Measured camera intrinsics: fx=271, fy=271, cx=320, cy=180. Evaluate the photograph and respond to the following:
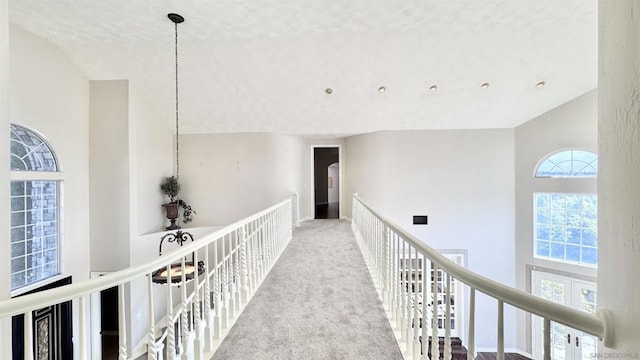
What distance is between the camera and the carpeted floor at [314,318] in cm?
208

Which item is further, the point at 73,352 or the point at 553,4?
the point at 73,352

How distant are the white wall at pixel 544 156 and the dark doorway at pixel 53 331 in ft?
30.3

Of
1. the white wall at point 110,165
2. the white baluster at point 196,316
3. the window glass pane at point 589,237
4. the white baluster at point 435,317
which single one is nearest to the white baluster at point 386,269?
the white baluster at point 435,317

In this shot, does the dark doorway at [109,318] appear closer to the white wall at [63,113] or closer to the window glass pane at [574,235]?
the white wall at [63,113]

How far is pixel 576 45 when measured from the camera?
177 inches

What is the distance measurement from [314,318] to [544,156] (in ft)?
22.8

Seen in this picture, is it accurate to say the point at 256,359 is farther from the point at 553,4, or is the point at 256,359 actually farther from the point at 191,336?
the point at 553,4

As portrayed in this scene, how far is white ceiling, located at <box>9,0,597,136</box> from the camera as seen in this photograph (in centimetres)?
337

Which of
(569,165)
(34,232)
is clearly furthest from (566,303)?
(34,232)


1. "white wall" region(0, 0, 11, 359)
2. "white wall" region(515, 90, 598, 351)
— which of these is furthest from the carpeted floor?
"white wall" region(515, 90, 598, 351)

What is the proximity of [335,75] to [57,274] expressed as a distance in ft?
19.0

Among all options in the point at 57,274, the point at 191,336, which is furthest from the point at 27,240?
the point at 191,336

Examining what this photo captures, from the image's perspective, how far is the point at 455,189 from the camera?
7.19 meters

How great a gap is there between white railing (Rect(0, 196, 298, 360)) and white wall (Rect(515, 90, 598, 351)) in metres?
6.20
